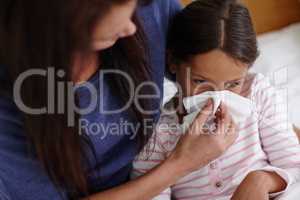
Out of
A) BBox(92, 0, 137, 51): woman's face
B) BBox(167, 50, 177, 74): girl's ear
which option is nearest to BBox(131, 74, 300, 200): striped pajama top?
BBox(167, 50, 177, 74): girl's ear

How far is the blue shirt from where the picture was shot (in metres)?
0.77

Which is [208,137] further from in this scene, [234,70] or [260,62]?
[260,62]

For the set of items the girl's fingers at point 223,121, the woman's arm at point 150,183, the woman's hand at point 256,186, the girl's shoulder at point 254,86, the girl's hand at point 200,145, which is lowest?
the woman's hand at point 256,186

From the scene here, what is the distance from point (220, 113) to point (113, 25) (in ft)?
1.21

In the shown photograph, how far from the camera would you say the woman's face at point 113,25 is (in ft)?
2.14

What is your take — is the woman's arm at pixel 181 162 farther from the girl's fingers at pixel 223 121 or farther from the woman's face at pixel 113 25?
the woman's face at pixel 113 25

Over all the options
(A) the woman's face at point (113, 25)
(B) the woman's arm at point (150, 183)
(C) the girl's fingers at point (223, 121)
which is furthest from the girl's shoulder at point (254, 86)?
(A) the woman's face at point (113, 25)

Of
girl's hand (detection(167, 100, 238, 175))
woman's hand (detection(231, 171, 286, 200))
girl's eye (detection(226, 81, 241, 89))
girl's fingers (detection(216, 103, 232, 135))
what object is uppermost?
girl's eye (detection(226, 81, 241, 89))

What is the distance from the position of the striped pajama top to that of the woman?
0.05m

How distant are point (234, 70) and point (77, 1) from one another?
41cm

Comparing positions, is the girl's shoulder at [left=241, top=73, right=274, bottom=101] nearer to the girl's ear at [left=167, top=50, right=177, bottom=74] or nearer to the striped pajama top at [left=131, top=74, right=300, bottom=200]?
the striped pajama top at [left=131, top=74, right=300, bottom=200]

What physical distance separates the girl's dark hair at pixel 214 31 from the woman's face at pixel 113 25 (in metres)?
0.24

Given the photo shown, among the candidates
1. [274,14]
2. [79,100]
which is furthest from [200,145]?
[274,14]

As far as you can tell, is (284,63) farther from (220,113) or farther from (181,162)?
(181,162)
